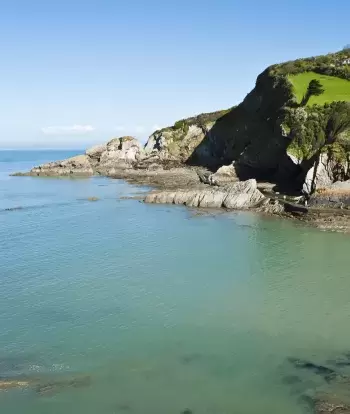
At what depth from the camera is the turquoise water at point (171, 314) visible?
46.6ft

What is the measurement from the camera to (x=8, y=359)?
16453mm

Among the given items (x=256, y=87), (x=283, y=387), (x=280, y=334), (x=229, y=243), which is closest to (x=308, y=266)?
(x=229, y=243)

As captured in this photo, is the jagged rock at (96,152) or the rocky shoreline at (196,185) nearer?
the rocky shoreline at (196,185)

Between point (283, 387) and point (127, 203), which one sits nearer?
point (283, 387)

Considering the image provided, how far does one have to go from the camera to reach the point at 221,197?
47594 millimetres

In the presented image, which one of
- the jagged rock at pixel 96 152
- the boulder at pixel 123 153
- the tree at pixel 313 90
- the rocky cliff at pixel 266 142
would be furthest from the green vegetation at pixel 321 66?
the jagged rock at pixel 96 152

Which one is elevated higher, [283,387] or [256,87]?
[256,87]

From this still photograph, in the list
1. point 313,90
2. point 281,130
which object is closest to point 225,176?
point 281,130

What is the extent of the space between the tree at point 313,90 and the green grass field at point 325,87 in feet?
1.79

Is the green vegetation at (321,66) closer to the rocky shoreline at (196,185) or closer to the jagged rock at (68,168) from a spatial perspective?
the rocky shoreline at (196,185)

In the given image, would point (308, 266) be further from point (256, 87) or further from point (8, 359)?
point (256, 87)

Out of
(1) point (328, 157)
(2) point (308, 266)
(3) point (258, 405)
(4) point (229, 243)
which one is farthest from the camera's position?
(1) point (328, 157)

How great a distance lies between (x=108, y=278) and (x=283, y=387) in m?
13.5

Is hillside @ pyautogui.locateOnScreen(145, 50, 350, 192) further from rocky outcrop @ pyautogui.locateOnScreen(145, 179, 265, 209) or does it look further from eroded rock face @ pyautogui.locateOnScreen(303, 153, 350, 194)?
rocky outcrop @ pyautogui.locateOnScreen(145, 179, 265, 209)
